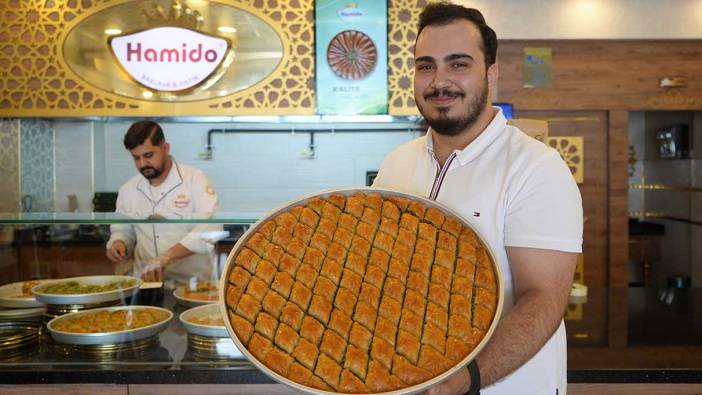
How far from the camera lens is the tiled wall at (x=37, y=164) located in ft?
16.0

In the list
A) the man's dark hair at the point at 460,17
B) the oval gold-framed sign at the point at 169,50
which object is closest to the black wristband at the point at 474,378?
the man's dark hair at the point at 460,17

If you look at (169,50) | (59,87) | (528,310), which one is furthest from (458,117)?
(59,87)

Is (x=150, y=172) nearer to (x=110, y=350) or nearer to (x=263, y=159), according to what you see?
(x=110, y=350)

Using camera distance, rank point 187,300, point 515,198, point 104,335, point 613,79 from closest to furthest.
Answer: point 515,198
point 104,335
point 187,300
point 613,79

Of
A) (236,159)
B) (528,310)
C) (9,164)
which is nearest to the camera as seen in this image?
(528,310)

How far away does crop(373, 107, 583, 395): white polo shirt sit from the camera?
4.16 ft

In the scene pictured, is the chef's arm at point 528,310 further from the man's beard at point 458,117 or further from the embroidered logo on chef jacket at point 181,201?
the embroidered logo on chef jacket at point 181,201

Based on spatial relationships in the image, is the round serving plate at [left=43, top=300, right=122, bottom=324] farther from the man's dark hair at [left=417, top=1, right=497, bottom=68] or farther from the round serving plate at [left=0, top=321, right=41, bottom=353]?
the man's dark hair at [left=417, top=1, right=497, bottom=68]

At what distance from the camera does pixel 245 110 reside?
178 inches

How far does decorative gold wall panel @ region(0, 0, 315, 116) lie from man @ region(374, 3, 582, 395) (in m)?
3.09

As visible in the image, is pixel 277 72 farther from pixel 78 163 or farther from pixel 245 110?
pixel 78 163

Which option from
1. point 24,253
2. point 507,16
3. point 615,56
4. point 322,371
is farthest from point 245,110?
point 322,371

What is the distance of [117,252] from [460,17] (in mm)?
1301

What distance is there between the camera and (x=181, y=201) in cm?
323
